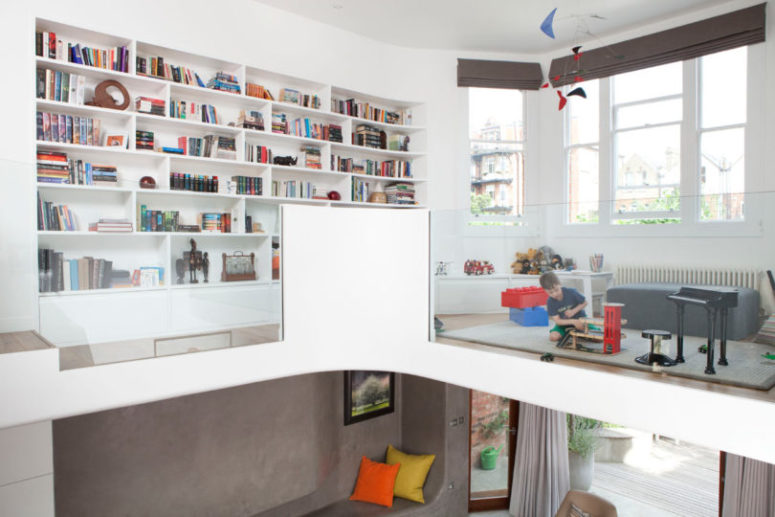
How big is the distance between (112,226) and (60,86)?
3.88 feet

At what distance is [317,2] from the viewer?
526cm

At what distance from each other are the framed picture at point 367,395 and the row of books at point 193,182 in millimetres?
2838

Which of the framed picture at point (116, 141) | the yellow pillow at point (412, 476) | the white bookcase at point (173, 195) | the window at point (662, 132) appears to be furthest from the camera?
the yellow pillow at point (412, 476)

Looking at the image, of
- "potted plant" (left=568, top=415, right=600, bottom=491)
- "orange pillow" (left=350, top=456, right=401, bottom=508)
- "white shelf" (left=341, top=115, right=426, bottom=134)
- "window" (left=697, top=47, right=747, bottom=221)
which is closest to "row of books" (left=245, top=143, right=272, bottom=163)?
"white shelf" (left=341, top=115, right=426, bottom=134)

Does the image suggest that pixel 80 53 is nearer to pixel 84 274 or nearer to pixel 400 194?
pixel 84 274

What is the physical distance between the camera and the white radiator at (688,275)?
9.68 feet

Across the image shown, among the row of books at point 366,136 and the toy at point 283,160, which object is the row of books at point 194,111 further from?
the row of books at point 366,136

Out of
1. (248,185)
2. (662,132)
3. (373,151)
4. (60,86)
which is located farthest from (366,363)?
(662,132)

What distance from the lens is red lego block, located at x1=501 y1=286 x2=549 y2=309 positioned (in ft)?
12.4

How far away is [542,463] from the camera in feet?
22.4

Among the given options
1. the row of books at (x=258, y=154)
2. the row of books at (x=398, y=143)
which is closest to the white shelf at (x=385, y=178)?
the row of books at (x=398, y=143)

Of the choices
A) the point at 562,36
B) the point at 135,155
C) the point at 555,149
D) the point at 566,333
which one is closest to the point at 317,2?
the point at 135,155

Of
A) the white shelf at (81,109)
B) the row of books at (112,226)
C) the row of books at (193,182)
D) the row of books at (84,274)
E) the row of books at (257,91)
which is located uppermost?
the row of books at (257,91)

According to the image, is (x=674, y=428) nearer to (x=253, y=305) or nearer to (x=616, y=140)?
(x=253, y=305)
